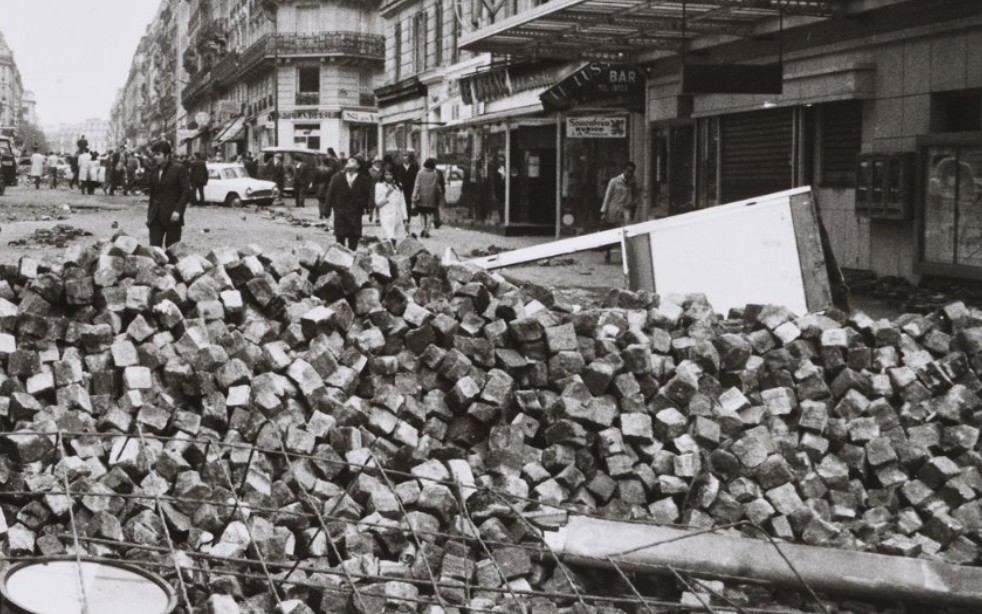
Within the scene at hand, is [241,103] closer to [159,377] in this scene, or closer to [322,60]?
[322,60]

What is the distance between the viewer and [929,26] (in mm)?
18078

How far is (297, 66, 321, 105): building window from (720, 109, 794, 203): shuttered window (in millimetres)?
53809

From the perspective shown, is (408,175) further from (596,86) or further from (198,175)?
(198,175)

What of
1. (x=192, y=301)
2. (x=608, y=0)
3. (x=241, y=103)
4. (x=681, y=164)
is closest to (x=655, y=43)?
(x=681, y=164)

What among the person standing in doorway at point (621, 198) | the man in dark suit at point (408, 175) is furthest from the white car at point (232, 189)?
the person standing in doorway at point (621, 198)

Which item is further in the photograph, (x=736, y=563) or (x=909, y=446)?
(x=909, y=446)

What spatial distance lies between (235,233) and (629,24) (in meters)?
12.0

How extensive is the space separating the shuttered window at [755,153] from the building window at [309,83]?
177ft

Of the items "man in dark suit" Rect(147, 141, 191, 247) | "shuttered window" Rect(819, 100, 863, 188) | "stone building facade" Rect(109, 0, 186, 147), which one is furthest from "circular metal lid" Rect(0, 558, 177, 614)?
"stone building facade" Rect(109, 0, 186, 147)

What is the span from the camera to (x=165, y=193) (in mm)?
18562

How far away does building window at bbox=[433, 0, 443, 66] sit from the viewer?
44.6 meters

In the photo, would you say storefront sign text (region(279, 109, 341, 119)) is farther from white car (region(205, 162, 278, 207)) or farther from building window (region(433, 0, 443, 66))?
building window (region(433, 0, 443, 66))

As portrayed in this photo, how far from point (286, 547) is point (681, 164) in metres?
19.8

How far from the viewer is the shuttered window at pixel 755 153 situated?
21.8 meters
